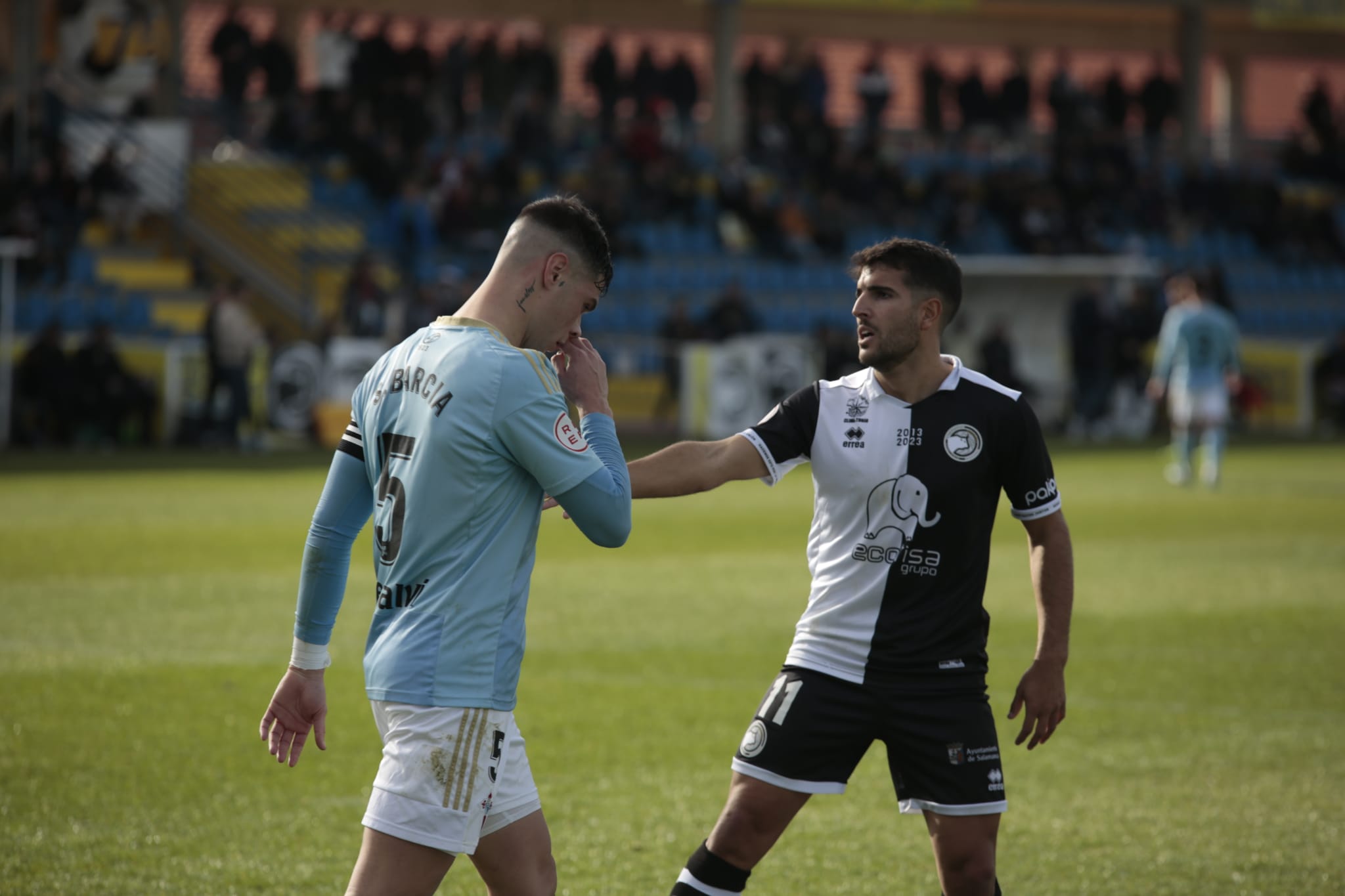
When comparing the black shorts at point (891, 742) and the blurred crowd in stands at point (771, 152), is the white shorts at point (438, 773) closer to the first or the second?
the black shorts at point (891, 742)

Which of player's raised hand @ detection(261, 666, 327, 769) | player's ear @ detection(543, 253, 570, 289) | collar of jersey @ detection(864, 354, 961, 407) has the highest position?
player's ear @ detection(543, 253, 570, 289)

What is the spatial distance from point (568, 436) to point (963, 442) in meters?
1.45

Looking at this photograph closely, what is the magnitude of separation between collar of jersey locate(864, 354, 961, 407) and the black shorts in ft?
2.64

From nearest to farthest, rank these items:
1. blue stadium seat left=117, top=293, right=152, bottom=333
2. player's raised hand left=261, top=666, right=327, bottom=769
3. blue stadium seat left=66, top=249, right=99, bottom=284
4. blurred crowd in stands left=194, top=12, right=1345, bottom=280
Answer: player's raised hand left=261, top=666, right=327, bottom=769
blue stadium seat left=117, top=293, right=152, bottom=333
blue stadium seat left=66, top=249, right=99, bottom=284
blurred crowd in stands left=194, top=12, right=1345, bottom=280

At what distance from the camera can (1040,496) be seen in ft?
14.4

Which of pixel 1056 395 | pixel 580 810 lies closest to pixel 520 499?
pixel 580 810

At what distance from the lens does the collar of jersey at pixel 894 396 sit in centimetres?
445

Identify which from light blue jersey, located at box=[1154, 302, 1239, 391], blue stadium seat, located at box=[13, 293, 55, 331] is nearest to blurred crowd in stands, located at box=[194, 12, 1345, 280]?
blue stadium seat, located at box=[13, 293, 55, 331]

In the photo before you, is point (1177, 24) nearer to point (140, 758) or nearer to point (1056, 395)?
point (1056, 395)

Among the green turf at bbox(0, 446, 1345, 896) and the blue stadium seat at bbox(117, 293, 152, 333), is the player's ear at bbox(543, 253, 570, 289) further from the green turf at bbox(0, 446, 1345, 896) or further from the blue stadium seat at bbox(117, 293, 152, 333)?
the blue stadium seat at bbox(117, 293, 152, 333)

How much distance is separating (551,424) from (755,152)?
1253 inches

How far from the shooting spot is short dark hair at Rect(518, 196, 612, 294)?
347 centimetres

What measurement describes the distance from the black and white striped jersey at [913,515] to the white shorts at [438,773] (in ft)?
4.17

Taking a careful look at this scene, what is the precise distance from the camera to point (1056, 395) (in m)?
29.6
